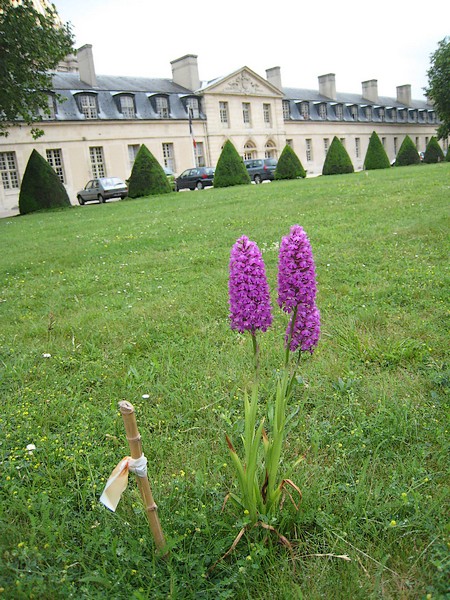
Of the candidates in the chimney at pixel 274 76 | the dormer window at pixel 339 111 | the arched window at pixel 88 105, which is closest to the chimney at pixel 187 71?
the chimney at pixel 274 76

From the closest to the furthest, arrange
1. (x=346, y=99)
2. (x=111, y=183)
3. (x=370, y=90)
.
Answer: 1. (x=111, y=183)
2. (x=346, y=99)
3. (x=370, y=90)

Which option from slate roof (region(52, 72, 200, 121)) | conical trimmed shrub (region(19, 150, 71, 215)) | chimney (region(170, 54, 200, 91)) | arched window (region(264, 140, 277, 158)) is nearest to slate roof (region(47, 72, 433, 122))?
slate roof (region(52, 72, 200, 121))

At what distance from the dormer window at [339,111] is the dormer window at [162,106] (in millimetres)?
22993

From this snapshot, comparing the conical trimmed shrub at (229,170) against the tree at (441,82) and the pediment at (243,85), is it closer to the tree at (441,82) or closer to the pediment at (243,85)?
the pediment at (243,85)

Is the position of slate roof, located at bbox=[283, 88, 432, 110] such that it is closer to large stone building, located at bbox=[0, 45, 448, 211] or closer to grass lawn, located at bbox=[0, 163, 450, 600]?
large stone building, located at bbox=[0, 45, 448, 211]

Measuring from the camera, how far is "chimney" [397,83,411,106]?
214 ft

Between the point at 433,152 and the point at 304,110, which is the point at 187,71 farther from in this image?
the point at 433,152

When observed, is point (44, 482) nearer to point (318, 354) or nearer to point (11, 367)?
point (11, 367)

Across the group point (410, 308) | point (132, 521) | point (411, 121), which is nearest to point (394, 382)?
point (410, 308)

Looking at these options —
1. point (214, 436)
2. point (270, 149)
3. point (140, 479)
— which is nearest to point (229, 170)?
point (214, 436)

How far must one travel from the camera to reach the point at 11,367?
341cm

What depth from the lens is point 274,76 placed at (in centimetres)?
4906

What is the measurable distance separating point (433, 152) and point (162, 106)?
22480mm

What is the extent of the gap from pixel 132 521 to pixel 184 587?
0.39 metres
